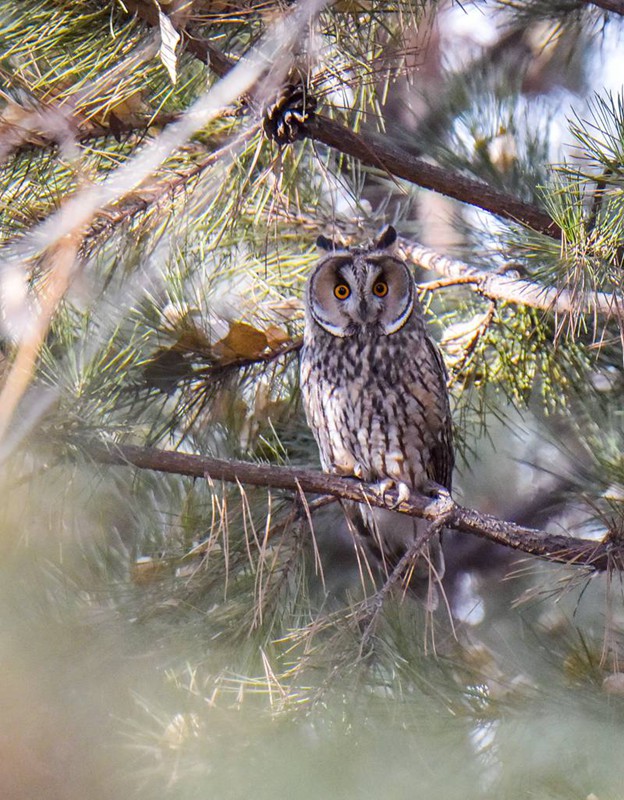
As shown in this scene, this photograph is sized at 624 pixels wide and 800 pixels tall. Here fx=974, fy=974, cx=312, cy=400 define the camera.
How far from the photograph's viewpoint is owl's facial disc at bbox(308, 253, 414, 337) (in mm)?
2020

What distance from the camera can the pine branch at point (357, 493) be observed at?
1295 millimetres

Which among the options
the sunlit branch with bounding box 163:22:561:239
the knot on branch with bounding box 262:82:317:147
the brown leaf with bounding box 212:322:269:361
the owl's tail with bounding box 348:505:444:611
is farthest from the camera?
the owl's tail with bounding box 348:505:444:611

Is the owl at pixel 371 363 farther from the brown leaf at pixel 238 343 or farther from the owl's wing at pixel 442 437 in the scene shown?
the brown leaf at pixel 238 343

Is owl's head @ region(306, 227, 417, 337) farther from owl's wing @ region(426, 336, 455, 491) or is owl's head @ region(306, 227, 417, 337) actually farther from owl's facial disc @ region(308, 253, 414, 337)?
owl's wing @ region(426, 336, 455, 491)

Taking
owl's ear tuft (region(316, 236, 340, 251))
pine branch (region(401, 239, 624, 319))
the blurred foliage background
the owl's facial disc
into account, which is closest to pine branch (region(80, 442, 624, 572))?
the blurred foliage background

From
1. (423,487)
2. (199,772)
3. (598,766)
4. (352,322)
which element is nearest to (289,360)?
(352,322)

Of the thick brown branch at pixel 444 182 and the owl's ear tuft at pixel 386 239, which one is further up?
the thick brown branch at pixel 444 182

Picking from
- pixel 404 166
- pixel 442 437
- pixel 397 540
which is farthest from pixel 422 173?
pixel 397 540

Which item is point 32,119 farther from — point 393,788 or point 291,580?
point 393,788

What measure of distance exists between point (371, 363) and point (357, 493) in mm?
629

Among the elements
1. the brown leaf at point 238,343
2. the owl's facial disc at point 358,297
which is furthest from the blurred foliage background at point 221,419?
the owl's facial disc at point 358,297

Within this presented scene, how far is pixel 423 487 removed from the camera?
211 centimetres

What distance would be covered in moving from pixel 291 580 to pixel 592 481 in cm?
62

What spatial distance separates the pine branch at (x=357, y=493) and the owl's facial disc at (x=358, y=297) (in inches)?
22.2
